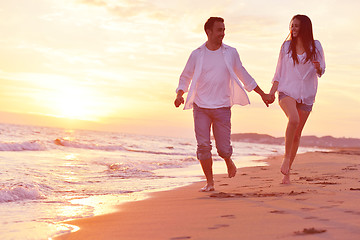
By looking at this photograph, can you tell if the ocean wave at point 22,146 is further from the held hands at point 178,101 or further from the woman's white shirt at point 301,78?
the woman's white shirt at point 301,78

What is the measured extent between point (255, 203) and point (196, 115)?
1785 millimetres

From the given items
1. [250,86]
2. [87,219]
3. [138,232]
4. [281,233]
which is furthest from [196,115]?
[281,233]

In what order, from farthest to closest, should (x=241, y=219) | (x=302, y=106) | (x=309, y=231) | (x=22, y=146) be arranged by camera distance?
(x=22, y=146) < (x=302, y=106) < (x=241, y=219) < (x=309, y=231)

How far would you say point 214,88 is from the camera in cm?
498

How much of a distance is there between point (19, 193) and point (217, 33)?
3.20 metres

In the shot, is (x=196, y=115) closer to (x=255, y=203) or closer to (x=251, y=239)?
(x=255, y=203)

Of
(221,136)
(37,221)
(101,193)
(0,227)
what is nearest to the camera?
(0,227)

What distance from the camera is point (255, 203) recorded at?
3.54 meters

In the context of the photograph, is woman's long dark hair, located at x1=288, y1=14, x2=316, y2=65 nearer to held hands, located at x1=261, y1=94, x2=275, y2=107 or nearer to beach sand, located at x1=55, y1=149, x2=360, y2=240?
held hands, located at x1=261, y1=94, x2=275, y2=107

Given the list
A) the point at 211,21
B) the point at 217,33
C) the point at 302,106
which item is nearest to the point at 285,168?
the point at 302,106

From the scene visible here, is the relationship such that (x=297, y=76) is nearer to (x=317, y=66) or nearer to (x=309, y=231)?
(x=317, y=66)

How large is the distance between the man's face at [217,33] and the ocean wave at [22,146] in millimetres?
12699

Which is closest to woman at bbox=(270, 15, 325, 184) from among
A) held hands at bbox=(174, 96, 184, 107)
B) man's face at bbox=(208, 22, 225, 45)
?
man's face at bbox=(208, 22, 225, 45)

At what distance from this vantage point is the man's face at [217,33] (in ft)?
16.1
